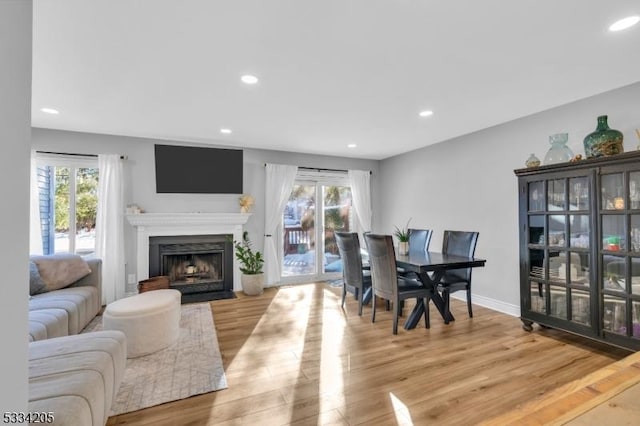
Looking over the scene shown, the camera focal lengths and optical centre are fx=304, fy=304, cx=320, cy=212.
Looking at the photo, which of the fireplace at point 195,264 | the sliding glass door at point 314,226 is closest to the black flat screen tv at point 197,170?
the fireplace at point 195,264

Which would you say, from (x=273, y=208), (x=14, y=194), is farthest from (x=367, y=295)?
(x=14, y=194)

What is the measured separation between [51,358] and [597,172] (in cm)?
415

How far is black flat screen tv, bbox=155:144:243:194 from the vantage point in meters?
4.54

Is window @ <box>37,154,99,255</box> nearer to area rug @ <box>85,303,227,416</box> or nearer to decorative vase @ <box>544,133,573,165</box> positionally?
area rug @ <box>85,303,227,416</box>

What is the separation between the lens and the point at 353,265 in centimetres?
380

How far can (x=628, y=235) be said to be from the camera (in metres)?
2.47

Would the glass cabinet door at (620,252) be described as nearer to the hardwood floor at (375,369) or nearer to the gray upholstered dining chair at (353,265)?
the hardwood floor at (375,369)

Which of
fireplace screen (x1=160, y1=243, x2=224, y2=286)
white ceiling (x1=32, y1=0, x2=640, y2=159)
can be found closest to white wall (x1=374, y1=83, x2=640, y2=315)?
white ceiling (x1=32, y1=0, x2=640, y2=159)

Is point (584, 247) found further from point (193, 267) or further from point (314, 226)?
point (193, 267)

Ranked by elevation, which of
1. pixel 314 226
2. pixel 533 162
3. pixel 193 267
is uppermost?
pixel 533 162

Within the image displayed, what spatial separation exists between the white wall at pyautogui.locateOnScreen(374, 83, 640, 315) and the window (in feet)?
16.3

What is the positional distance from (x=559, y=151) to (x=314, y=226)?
3.76 meters

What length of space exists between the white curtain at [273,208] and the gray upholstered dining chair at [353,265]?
1.65 m

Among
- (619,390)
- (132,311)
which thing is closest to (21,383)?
(619,390)
